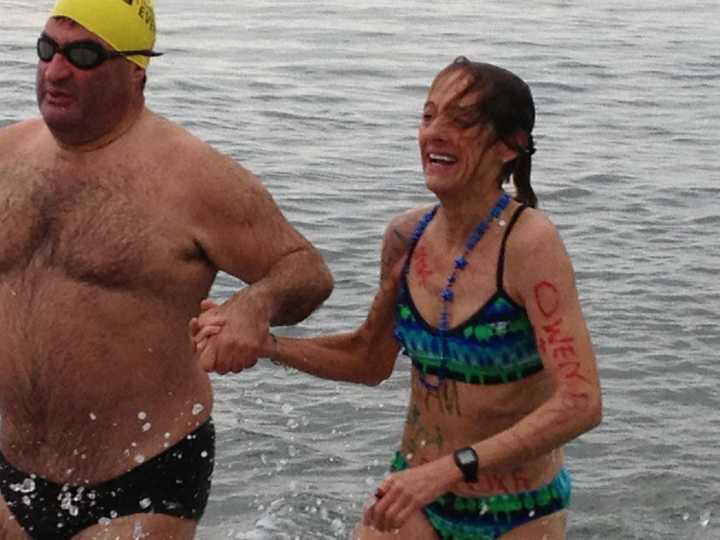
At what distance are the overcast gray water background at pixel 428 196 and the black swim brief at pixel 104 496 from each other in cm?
280

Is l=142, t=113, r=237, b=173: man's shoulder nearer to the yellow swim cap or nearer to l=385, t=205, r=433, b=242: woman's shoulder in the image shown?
the yellow swim cap

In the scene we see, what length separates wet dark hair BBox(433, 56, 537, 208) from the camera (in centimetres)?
553

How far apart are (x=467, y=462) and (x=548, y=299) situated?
1.64ft

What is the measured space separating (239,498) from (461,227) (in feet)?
11.2

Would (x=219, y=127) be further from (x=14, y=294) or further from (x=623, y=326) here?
(x=14, y=294)

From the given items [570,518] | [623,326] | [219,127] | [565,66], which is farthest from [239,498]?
[565,66]

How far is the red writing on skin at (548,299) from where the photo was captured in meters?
5.32

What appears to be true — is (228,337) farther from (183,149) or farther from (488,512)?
(488,512)

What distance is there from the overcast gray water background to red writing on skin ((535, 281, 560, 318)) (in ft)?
10.8

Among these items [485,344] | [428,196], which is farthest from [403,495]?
[428,196]

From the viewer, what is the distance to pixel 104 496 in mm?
5457

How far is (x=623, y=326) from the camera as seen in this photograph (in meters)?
11.1

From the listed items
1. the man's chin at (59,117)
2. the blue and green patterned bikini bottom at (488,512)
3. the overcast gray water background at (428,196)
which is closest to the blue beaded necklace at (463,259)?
the blue and green patterned bikini bottom at (488,512)

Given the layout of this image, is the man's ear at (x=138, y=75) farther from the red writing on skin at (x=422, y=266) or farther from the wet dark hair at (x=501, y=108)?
the red writing on skin at (x=422, y=266)
